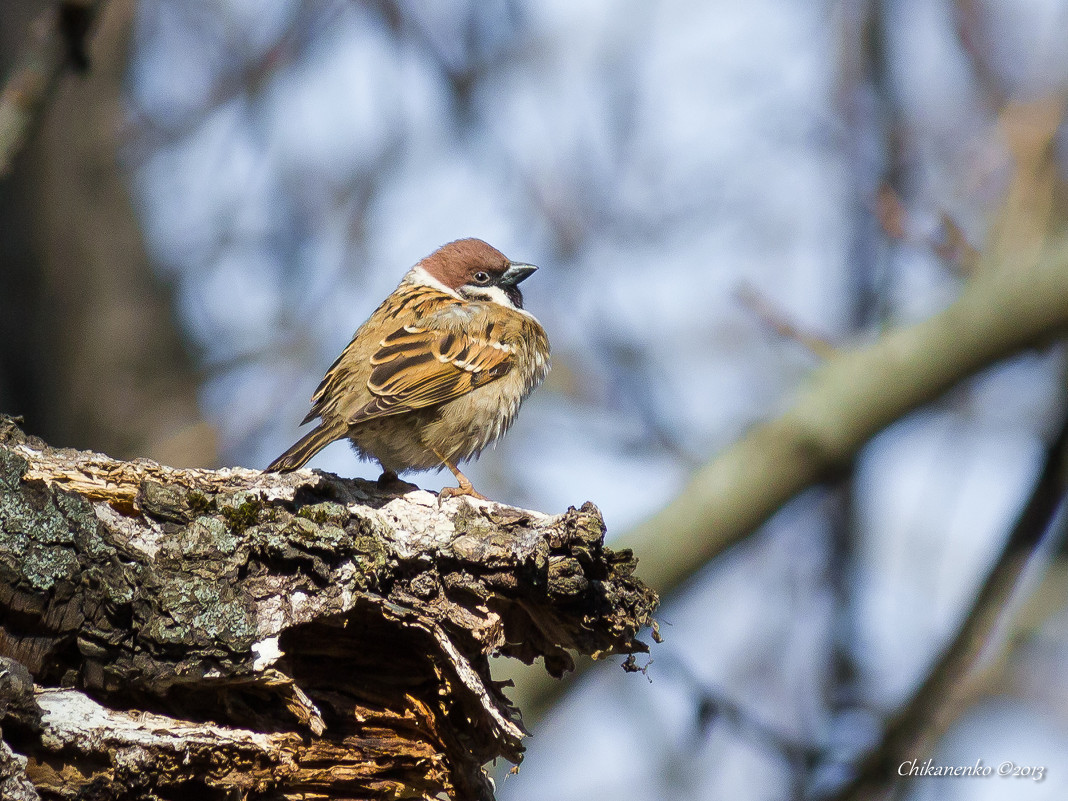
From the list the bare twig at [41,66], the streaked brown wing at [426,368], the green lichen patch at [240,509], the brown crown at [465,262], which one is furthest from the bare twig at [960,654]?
the bare twig at [41,66]

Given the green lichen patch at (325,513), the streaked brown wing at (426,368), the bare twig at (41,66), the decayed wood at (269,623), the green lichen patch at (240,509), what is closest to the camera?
the decayed wood at (269,623)

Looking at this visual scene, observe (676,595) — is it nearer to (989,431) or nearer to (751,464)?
(751,464)

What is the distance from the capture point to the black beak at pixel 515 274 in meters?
6.23

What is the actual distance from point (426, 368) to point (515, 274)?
1467 mm

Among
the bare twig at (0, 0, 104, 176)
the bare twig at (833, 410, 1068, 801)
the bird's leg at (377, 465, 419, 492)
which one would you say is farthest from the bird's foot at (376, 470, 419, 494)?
the bare twig at (833, 410, 1068, 801)

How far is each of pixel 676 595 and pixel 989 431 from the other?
3882mm

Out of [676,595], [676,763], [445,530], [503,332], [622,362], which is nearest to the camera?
[445,530]

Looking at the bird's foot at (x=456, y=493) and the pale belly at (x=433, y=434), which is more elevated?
the pale belly at (x=433, y=434)

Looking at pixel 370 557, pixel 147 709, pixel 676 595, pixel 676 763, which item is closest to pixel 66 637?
pixel 147 709

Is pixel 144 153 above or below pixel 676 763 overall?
above

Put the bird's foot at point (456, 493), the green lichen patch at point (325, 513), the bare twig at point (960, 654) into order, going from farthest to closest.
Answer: the bare twig at point (960, 654) < the bird's foot at point (456, 493) < the green lichen patch at point (325, 513)

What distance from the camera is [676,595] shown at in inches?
179

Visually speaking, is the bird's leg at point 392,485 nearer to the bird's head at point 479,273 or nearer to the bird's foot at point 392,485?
the bird's foot at point 392,485

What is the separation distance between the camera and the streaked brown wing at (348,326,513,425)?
15.4 ft
